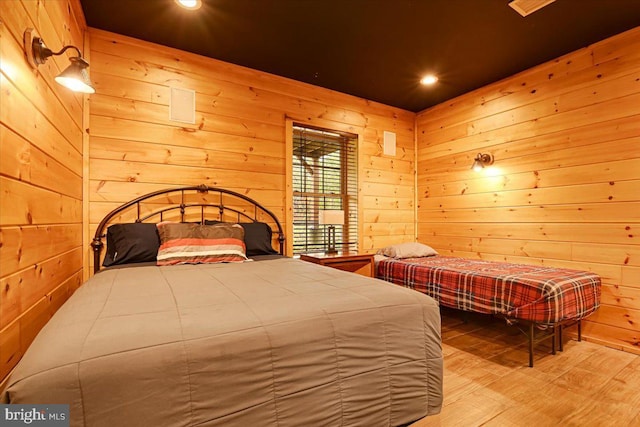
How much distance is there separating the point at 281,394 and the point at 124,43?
2902 millimetres

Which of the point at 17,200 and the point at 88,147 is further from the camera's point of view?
the point at 88,147

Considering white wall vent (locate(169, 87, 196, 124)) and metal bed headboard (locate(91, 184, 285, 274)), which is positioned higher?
white wall vent (locate(169, 87, 196, 124))

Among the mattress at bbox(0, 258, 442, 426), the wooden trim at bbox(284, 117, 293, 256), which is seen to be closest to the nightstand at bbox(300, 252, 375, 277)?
the wooden trim at bbox(284, 117, 293, 256)

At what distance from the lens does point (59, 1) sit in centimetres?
178

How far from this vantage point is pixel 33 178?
4.64 ft

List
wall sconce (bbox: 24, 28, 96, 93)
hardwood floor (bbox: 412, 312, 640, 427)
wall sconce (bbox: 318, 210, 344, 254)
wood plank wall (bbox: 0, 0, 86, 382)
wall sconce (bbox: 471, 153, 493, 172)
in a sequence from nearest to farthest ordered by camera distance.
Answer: wood plank wall (bbox: 0, 0, 86, 382) < wall sconce (bbox: 24, 28, 96, 93) < hardwood floor (bbox: 412, 312, 640, 427) < wall sconce (bbox: 318, 210, 344, 254) < wall sconce (bbox: 471, 153, 493, 172)

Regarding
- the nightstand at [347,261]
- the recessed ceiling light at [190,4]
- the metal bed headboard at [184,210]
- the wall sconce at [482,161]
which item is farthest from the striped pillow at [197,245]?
the wall sconce at [482,161]

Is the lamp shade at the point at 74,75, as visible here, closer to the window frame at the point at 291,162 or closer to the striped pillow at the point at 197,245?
the striped pillow at the point at 197,245

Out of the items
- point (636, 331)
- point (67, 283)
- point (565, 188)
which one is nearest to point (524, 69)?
point (565, 188)

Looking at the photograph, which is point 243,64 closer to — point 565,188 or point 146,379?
point 146,379

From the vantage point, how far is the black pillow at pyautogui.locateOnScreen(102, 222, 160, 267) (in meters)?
2.19

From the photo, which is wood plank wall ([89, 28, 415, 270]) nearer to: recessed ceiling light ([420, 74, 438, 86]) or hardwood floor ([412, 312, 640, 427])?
recessed ceiling light ([420, 74, 438, 86])

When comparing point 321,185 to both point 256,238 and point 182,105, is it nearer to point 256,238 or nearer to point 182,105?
point 256,238

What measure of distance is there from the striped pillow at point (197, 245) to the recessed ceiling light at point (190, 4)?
154 cm
